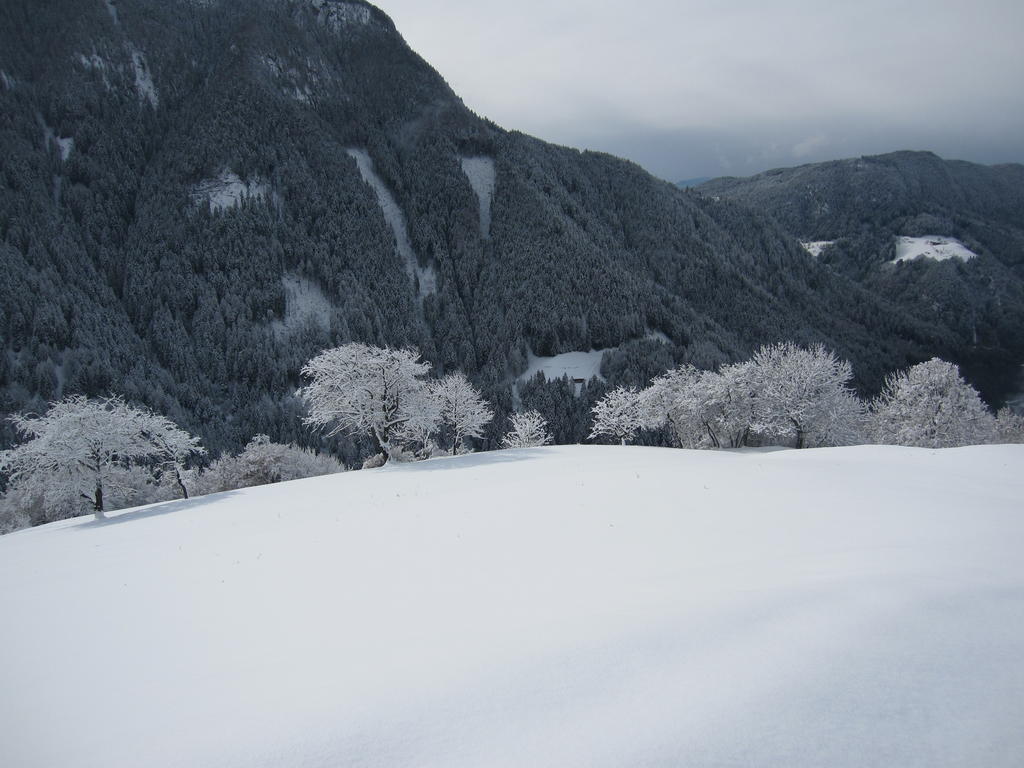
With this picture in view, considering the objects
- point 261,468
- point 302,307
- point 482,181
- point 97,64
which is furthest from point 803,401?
point 97,64

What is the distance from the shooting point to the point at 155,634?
28.8ft

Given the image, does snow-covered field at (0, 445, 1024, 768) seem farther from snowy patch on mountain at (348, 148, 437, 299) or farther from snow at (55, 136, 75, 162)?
snow at (55, 136, 75, 162)

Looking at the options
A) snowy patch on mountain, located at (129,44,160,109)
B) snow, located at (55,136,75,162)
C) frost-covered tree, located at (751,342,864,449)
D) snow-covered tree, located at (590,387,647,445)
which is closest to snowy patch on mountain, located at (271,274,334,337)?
snow, located at (55,136,75,162)

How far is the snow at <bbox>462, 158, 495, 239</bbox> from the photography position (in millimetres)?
173625

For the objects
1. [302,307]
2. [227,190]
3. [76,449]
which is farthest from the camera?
[227,190]

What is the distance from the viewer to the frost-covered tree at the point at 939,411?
44781 millimetres

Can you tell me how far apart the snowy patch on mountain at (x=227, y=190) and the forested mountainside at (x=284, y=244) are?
914 millimetres

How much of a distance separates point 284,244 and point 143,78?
350ft

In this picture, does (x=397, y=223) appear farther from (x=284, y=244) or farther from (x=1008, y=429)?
(x=1008, y=429)

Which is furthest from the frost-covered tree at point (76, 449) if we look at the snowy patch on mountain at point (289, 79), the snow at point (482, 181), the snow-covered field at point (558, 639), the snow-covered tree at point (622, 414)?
the snowy patch on mountain at point (289, 79)

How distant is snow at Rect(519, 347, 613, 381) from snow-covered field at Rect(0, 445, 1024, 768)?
116m

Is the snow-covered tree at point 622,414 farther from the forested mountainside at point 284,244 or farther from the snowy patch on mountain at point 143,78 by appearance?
the snowy patch on mountain at point 143,78

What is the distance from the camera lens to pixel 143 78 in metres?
182


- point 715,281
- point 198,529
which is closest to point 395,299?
point 715,281
